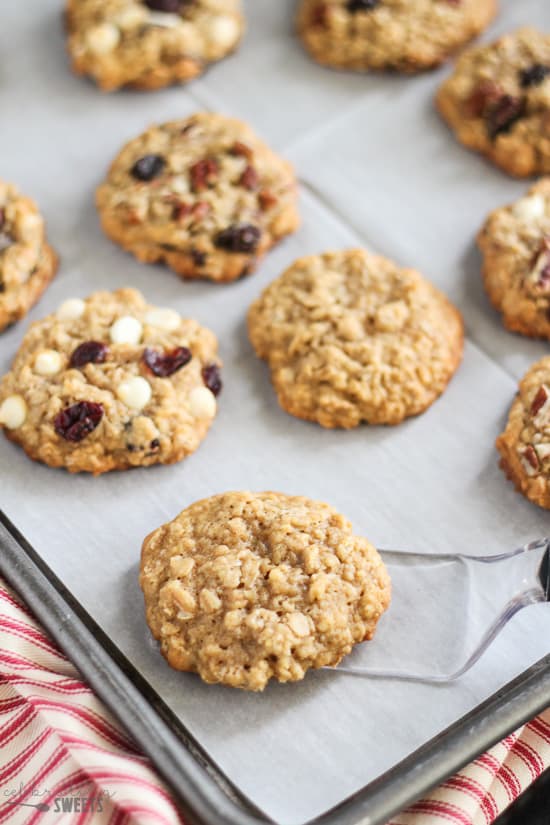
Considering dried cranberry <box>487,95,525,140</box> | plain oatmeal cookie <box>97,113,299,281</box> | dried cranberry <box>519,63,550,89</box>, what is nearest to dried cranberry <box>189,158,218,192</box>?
plain oatmeal cookie <box>97,113,299,281</box>

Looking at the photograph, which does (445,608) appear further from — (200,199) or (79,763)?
(200,199)

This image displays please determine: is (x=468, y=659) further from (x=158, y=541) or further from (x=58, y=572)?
(x=58, y=572)

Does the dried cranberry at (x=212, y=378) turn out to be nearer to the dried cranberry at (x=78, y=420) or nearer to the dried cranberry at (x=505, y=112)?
the dried cranberry at (x=78, y=420)

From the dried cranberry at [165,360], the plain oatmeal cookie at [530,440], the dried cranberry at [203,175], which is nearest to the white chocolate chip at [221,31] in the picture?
the dried cranberry at [203,175]

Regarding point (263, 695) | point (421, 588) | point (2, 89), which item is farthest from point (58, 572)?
point (2, 89)

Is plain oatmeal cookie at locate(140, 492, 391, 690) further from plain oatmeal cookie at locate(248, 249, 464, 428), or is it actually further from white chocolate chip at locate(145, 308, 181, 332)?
white chocolate chip at locate(145, 308, 181, 332)

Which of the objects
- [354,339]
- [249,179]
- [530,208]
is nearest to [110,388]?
[354,339]
